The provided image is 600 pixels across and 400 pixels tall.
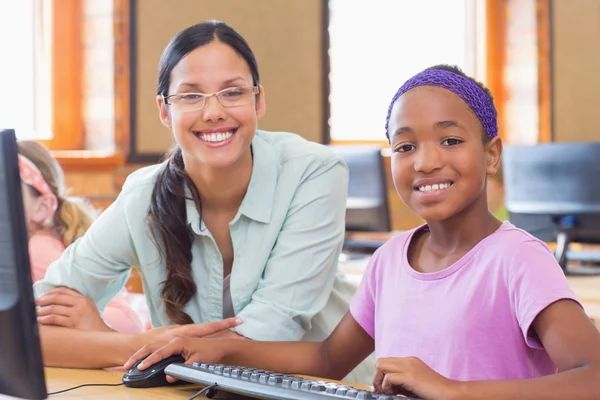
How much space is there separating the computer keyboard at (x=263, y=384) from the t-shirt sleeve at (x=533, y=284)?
0.19 meters

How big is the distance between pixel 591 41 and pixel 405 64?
1.04 metres

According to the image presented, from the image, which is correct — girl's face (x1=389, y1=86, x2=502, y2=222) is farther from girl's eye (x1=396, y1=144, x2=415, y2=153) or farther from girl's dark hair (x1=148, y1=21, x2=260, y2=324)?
girl's dark hair (x1=148, y1=21, x2=260, y2=324)

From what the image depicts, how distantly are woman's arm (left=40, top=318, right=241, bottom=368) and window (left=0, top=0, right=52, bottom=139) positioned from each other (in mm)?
3085

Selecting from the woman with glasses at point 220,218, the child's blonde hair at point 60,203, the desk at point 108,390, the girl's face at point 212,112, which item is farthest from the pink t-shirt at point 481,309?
the child's blonde hair at point 60,203

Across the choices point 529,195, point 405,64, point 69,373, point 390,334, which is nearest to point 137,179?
point 69,373

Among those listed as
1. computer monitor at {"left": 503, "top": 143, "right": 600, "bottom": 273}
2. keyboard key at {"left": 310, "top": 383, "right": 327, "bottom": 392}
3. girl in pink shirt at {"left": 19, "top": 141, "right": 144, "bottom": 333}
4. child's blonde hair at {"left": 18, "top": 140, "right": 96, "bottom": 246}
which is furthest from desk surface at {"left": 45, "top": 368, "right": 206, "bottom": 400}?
computer monitor at {"left": 503, "top": 143, "right": 600, "bottom": 273}

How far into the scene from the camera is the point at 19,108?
4.40 meters

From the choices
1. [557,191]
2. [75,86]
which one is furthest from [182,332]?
[75,86]

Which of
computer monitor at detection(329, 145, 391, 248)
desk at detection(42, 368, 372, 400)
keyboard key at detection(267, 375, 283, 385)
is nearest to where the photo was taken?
keyboard key at detection(267, 375, 283, 385)

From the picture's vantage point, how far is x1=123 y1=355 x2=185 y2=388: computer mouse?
1235 millimetres

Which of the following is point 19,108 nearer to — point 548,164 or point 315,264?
point 548,164

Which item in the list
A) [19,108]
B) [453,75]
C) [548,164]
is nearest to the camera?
[453,75]

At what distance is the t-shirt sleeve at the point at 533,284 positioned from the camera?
1.05 metres

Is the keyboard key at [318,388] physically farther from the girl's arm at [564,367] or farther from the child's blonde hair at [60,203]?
the child's blonde hair at [60,203]
